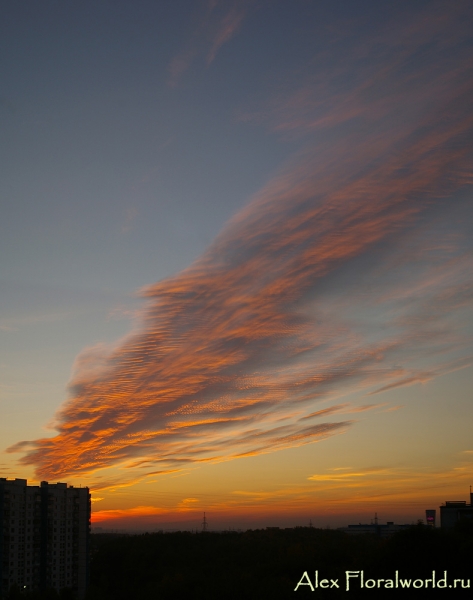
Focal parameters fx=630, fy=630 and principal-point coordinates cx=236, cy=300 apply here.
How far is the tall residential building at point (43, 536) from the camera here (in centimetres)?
6488

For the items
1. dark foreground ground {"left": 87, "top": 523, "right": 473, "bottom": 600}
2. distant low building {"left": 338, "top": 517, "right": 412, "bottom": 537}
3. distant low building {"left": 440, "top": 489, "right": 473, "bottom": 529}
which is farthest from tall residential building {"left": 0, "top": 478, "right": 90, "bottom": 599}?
distant low building {"left": 338, "top": 517, "right": 412, "bottom": 537}

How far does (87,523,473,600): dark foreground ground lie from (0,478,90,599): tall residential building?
4214 millimetres

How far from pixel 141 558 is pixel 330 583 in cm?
5764

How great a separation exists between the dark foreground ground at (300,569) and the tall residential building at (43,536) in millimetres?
4214

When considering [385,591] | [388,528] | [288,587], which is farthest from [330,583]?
[388,528]

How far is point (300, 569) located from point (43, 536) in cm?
2852

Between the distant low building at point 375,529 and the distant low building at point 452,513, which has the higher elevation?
the distant low building at point 452,513

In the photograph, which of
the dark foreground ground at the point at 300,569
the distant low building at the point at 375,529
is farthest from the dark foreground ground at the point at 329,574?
the distant low building at the point at 375,529

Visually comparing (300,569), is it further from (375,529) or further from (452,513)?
(375,529)

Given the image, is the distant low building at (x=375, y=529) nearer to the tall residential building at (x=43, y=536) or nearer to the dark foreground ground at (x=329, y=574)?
the dark foreground ground at (x=329, y=574)

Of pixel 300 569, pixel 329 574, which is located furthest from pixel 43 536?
pixel 329 574

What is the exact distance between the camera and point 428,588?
4828 cm

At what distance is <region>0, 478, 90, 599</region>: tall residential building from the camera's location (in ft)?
213

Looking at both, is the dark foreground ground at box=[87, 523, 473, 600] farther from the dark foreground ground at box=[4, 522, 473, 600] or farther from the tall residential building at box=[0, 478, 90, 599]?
the tall residential building at box=[0, 478, 90, 599]
